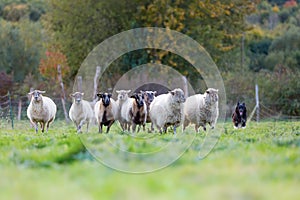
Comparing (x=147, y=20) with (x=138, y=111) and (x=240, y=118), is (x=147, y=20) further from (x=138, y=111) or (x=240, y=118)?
(x=138, y=111)

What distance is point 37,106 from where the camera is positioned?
19953 mm

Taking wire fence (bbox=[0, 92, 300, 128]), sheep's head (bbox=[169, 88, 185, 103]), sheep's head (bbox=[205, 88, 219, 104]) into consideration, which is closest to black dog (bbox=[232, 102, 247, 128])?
sheep's head (bbox=[205, 88, 219, 104])

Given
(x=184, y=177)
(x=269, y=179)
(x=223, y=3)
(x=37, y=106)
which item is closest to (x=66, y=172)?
(x=184, y=177)

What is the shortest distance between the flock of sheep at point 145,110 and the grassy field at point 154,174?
716 cm

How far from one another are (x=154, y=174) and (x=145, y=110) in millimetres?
11544

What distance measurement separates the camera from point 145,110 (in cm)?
1944

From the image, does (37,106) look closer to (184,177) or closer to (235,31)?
(184,177)

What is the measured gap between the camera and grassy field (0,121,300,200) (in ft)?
21.0

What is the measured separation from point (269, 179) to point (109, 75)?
113 feet

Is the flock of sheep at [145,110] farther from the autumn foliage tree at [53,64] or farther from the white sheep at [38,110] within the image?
the autumn foliage tree at [53,64]

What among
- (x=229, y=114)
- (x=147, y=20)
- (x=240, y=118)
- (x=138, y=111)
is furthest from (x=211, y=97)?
(x=147, y=20)

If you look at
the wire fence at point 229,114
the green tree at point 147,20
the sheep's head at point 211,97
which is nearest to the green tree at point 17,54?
the green tree at point 147,20

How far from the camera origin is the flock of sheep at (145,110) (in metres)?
18.2

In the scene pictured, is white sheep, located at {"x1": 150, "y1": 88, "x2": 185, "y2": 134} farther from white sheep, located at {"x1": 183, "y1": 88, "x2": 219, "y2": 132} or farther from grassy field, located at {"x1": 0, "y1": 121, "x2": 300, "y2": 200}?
grassy field, located at {"x1": 0, "y1": 121, "x2": 300, "y2": 200}
